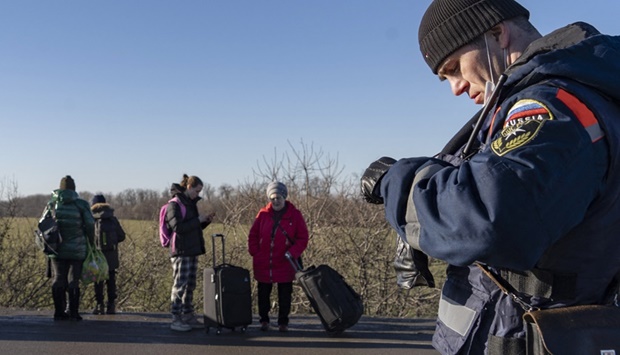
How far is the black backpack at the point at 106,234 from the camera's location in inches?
353

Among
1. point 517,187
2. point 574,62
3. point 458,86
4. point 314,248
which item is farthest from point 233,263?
point 517,187

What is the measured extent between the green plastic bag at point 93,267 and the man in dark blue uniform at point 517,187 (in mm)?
7098

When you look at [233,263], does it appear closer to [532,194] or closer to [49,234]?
[49,234]

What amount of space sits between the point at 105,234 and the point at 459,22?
7.97 meters

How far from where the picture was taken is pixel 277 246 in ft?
25.7

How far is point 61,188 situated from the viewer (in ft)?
26.5

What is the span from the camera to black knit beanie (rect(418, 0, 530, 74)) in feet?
6.17

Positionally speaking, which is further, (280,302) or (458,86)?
(280,302)

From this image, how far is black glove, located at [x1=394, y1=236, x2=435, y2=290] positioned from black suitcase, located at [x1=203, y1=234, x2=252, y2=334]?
18.0 ft

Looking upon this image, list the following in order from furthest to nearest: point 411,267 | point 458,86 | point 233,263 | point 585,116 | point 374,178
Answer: point 233,263, point 458,86, point 411,267, point 374,178, point 585,116

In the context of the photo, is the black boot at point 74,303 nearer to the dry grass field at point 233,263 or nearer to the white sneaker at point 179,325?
the white sneaker at point 179,325

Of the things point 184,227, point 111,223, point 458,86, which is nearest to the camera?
point 458,86

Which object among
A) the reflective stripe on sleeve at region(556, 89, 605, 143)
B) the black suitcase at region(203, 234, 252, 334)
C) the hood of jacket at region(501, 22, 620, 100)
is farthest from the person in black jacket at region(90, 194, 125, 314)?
the reflective stripe on sleeve at region(556, 89, 605, 143)

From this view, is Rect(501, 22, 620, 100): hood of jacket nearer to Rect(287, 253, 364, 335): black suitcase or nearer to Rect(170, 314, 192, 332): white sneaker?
Rect(287, 253, 364, 335): black suitcase
